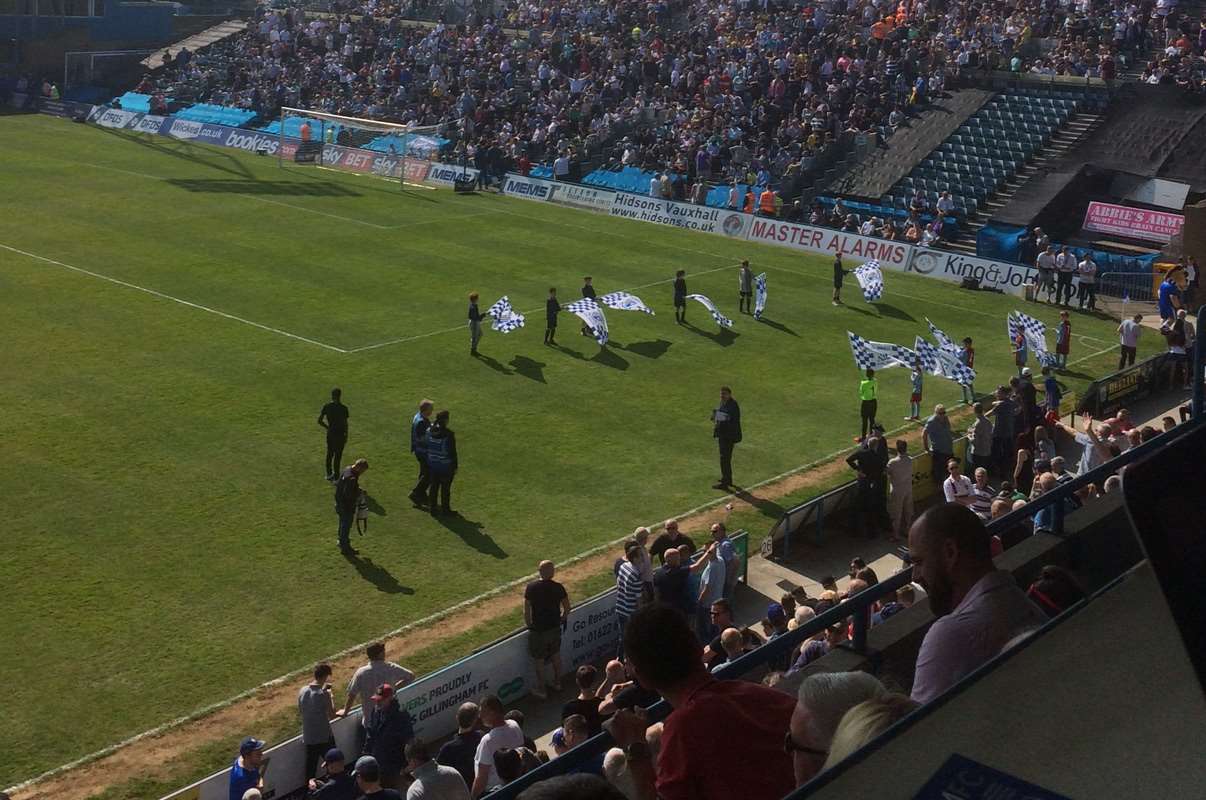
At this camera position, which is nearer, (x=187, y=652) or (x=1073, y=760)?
(x=1073, y=760)

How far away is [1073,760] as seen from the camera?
14.6 feet

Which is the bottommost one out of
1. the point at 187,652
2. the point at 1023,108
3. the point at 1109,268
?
the point at 187,652

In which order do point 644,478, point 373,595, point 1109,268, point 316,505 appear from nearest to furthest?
1. point 373,595
2. point 316,505
3. point 644,478
4. point 1109,268

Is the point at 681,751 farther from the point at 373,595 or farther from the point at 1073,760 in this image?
the point at 373,595

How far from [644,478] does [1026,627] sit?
686 inches

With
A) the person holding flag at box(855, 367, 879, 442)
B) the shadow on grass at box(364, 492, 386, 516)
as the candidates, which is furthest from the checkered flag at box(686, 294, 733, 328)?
the shadow on grass at box(364, 492, 386, 516)

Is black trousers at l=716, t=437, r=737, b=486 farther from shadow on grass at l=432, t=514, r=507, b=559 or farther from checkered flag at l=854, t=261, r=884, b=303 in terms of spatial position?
checkered flag at l=854, t=261, r=884, b=303

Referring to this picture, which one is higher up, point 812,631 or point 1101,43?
point 1101,43

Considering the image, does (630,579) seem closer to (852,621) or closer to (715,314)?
(852,621)

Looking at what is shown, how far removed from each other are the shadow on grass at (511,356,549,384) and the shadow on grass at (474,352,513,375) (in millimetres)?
231

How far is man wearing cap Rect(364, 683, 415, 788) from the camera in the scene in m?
13.3

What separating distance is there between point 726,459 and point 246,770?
38.2ft

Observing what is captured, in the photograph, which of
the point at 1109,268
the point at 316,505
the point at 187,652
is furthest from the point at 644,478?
the point at 1109,268

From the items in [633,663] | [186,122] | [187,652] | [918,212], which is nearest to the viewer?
[633,663]
